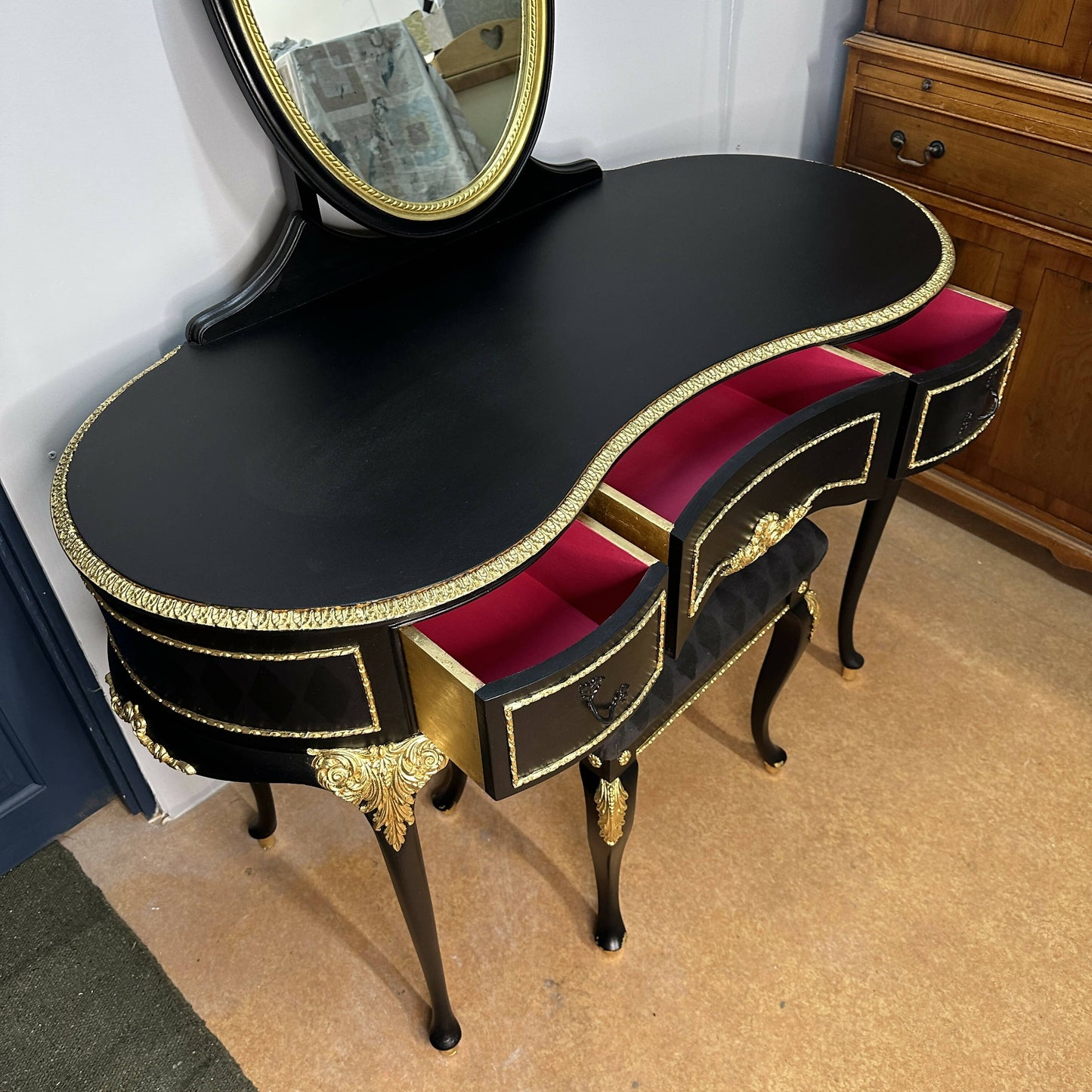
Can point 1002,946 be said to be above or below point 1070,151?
below

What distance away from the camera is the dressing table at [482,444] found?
961 millimetres

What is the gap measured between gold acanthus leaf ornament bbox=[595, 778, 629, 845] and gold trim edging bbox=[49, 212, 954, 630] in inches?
17.2

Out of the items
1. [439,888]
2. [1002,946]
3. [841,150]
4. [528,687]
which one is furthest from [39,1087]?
[841,150]

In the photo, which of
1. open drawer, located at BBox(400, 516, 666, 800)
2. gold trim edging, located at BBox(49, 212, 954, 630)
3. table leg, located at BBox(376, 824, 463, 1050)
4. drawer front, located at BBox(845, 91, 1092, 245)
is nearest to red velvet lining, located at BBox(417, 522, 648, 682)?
open drawer, located at BBox(400, 516, 666, 800)

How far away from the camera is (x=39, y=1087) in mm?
1338

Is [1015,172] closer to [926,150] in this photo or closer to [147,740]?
[926,150]

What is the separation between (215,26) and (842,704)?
1.37 m

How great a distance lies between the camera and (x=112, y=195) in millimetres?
1151

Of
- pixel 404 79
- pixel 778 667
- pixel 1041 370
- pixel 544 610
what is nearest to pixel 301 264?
pixel 404 79

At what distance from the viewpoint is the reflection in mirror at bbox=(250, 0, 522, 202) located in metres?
1.17

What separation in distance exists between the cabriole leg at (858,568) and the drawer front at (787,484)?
0.20 meters

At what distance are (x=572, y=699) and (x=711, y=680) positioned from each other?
A: 474 millimetres

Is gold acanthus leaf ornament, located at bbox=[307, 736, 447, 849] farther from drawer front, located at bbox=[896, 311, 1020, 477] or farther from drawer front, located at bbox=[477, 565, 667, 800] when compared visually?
drawer front, located at bbox=[896, 311, 1020, 477]

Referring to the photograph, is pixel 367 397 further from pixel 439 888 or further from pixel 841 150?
pixel 841 150
